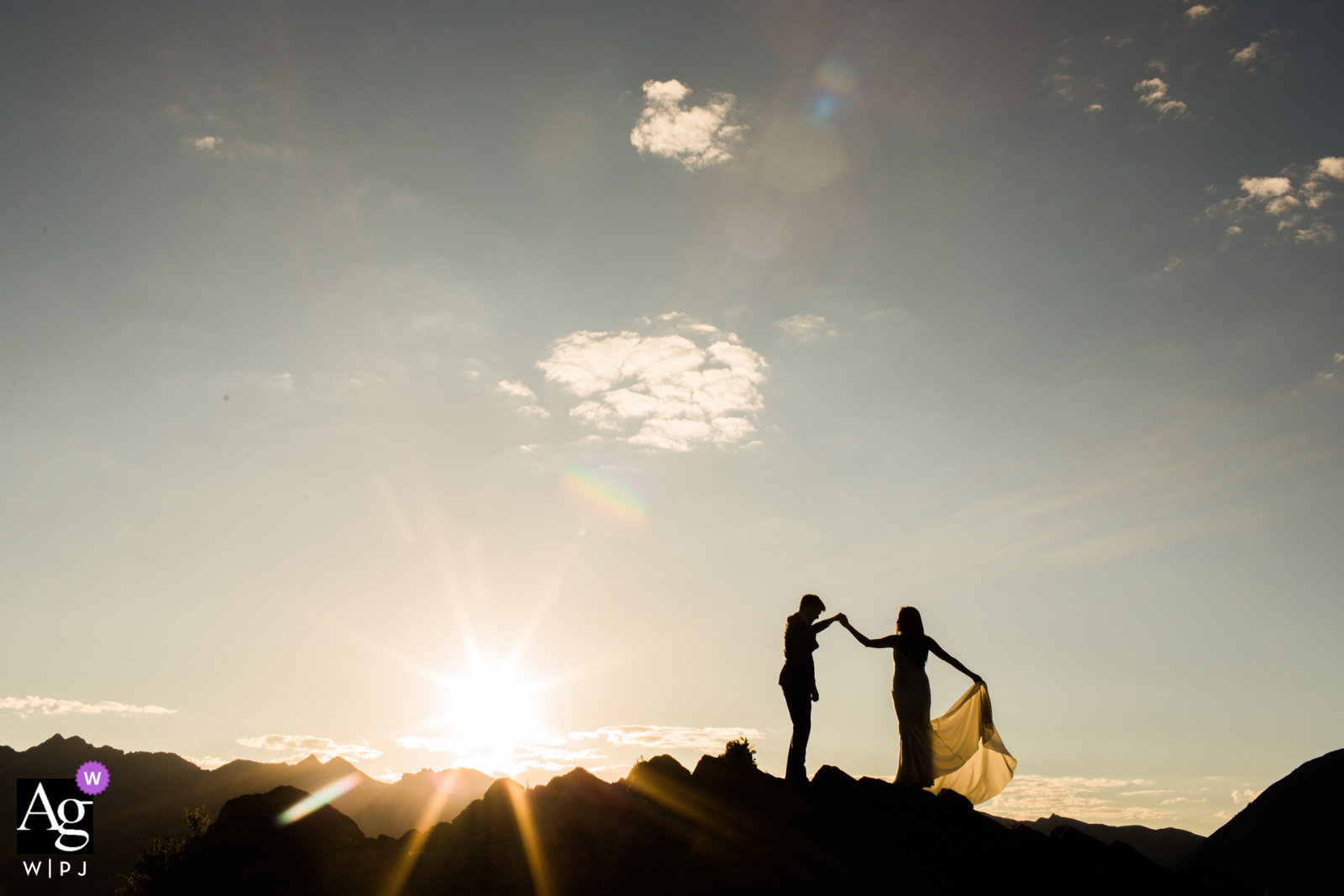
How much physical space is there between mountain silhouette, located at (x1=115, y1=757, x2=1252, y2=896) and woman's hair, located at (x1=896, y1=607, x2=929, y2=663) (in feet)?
9.03

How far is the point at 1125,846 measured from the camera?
13.6m

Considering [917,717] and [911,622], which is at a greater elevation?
[911,622]

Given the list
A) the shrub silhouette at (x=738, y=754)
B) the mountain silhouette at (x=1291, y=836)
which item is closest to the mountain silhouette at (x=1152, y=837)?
the mountain silhouette at (x=1291, y=836)

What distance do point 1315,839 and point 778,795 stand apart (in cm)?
8484

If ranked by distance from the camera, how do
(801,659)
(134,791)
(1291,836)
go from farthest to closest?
(134,791) < (1291,836) < (801,659)

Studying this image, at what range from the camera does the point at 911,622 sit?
1396 centimetres

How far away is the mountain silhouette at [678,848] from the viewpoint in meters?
12.5

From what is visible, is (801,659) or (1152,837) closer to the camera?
(801,659)

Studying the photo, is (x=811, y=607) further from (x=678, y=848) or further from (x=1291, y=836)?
(x=1291, y=836)

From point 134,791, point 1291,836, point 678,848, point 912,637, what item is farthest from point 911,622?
point 134,791

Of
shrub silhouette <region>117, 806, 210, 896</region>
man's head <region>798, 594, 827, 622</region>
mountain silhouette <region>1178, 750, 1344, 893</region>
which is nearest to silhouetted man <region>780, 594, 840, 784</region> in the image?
man's head <region>798, 594, 827, 622</region>

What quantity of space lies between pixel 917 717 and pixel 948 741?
3.59 feet

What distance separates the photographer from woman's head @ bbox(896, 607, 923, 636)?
45.7 feet

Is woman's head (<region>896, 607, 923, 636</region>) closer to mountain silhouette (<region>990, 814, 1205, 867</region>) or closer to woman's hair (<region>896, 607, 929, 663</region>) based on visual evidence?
woman's hair (<region>896, 607, 929, 663</region>)
